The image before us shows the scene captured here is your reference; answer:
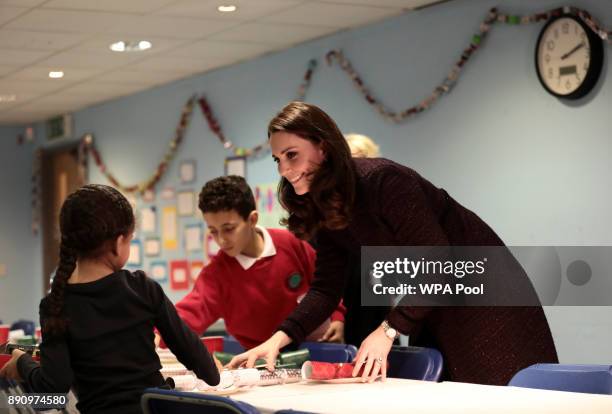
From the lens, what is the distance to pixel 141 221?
882 centimetres

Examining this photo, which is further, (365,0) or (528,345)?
(365,0)

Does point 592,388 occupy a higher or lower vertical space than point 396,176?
lower

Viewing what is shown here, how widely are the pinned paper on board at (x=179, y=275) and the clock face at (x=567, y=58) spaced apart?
400cm

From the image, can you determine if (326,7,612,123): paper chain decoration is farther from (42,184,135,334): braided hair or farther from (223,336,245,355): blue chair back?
(42,184,135,334): braided hair

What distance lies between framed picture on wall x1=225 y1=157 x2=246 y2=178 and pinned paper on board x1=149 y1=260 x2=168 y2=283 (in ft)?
4.40

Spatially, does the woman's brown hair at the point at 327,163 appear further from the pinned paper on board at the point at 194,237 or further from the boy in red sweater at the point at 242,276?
the pinned paper on board at the point at 194,237

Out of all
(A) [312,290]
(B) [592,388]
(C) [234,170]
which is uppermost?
(C) [234,170]

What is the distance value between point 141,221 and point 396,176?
641 centimetres

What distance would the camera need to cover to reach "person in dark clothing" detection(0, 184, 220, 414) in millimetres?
2367

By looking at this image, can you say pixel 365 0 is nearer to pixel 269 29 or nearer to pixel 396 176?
pixel 269 29

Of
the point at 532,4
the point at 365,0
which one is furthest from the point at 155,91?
the point at 532,4

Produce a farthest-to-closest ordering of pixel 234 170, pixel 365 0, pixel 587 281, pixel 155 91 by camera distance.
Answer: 1. pixel 155 91
2. pixel 234 170
3. pixel 365 0
4. pixel 587 281

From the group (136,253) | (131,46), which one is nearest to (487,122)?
(131,46)

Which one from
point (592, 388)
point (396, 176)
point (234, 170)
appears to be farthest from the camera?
point (234, 170)
